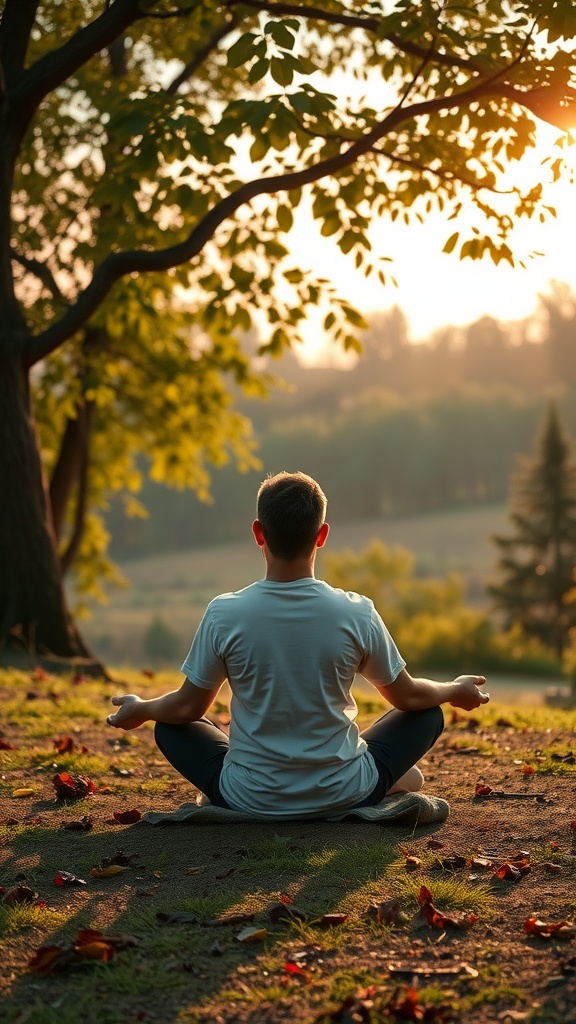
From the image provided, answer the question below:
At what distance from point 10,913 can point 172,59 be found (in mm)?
11976

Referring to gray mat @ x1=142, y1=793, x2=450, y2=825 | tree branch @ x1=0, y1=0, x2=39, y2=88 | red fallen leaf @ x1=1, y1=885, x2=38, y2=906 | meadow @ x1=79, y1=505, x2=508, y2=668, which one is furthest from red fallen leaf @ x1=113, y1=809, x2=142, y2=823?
meadow @ x1=79, y1=505, x2=508, y2=668

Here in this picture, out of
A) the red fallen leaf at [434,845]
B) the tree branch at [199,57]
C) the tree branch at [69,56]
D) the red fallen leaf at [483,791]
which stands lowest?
the red fallen leaf at [483,791]

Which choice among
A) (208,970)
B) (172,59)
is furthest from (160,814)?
(172,59)

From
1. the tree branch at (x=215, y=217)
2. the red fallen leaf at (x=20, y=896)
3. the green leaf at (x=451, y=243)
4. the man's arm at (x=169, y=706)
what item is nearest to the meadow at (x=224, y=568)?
the tree branch at (x=215, y=217)

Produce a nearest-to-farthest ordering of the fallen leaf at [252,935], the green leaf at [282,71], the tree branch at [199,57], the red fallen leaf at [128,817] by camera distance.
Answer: the fallen leaf at [252,935], the red fallen leaf at [128,817], the green leaf at [282,71], the tree branch at [199,57]

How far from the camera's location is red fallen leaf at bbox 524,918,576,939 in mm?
3557

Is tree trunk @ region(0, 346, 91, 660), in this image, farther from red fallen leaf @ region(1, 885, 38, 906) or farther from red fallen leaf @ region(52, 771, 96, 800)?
red fallen leaf @ region(1, 885, 38, 906)

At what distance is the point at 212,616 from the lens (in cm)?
442

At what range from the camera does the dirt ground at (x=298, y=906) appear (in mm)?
3113

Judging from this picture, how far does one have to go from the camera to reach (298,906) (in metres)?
3.82

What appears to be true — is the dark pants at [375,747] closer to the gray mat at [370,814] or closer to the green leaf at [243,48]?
the gray mat at [370,814]

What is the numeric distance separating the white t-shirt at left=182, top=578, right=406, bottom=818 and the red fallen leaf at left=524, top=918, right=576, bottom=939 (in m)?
1.16

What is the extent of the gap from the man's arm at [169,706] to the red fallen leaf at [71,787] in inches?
36.3

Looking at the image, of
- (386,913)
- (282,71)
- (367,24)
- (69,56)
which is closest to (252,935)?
(386,913)
